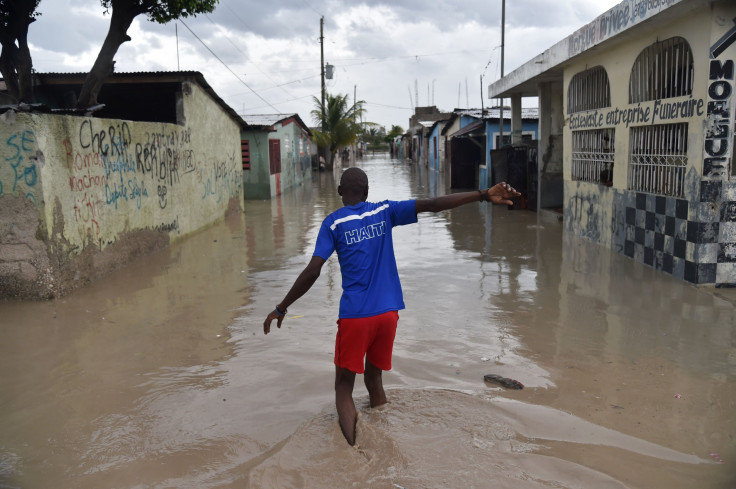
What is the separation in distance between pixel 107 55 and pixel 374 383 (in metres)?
8.88

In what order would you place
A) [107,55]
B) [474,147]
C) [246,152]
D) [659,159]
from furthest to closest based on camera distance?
[474,147] < [246,152] < [107,55] < [659,159]

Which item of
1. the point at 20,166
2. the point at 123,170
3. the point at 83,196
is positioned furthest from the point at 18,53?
the point at 20,166

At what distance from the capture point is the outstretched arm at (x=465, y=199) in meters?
3.37

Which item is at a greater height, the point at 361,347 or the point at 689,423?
the point at 361,347

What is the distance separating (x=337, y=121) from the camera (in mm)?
39219

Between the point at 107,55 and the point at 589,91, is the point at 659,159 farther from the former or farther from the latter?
the point at 107,55

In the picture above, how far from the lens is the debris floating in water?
426 cm

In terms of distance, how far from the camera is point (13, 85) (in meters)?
10.6

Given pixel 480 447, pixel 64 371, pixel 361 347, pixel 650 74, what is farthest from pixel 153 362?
pixel 650 74

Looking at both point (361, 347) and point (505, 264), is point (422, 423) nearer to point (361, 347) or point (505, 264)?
point (361, 347)

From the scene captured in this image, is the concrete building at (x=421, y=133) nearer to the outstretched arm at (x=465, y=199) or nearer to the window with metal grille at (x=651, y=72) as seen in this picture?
the window with metal grille at (x=651, y=72)

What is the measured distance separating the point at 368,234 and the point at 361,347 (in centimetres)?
65

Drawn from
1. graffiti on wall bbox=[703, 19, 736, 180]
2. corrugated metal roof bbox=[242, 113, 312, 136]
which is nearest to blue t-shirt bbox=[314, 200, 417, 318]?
graffiti on wall bbox=[703, 19, 736, 180]

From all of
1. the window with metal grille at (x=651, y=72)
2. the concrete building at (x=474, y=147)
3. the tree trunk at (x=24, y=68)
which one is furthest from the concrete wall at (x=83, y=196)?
the concrete building at (x=474, y=147)
